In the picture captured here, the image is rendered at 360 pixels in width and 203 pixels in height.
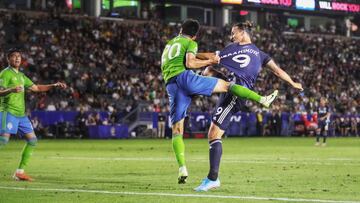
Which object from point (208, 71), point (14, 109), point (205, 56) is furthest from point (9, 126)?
point (205, 56)

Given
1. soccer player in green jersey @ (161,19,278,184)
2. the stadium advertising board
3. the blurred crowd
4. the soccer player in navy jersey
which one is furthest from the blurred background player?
soccer player in green jersey @ (161,19,278,184)

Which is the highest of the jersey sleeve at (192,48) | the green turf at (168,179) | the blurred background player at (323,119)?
the jersey sleeve at (192,48)

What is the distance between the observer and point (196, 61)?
12.7 meters

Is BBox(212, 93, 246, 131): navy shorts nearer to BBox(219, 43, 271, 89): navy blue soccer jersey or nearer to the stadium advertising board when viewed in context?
BBox(219, 43, 271, 89): navy blue soccer jersey

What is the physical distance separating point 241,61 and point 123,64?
38.1m

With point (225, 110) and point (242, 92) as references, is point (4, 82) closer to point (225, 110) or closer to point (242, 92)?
point (225, 110)

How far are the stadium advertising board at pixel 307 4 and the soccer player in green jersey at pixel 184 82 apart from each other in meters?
41.5

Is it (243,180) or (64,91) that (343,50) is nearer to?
(64,91)

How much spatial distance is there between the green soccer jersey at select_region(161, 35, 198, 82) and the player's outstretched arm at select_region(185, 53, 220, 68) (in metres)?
0.18

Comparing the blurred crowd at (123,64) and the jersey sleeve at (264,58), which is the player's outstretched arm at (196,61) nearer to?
the jersey sleeve at (264,58)

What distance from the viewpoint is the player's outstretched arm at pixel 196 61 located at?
1259 cm

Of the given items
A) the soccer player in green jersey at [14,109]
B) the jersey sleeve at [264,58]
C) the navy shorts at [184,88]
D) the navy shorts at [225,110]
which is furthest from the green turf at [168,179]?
the jersey sleeve at [264,58]

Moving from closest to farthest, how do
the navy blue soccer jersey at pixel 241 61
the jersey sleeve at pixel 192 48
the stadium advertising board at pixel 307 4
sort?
the jersey sleeve at pixel 192 48 → the navy blue soccer jersey at pixel 241 61 → the stadium advertising board at pixel 307 4

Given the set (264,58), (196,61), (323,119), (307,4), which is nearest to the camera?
(196,61)
